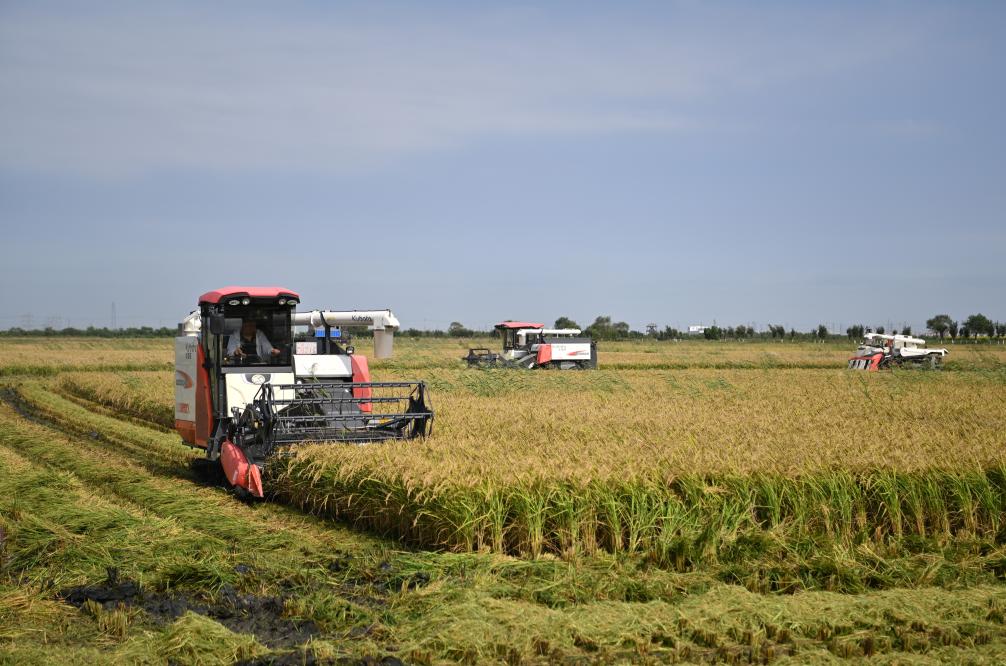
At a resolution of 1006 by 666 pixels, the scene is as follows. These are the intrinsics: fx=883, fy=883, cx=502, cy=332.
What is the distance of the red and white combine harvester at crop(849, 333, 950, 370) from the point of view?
41406 mm

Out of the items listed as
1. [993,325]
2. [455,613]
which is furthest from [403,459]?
[993,325]

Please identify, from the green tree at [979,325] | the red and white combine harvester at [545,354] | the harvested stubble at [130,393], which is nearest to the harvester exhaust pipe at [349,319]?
the harvested stubble at [130,393]

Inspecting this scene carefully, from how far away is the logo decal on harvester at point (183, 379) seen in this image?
1303cm

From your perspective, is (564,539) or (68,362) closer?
(564,539)

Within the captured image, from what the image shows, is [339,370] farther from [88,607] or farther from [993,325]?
[993,325]

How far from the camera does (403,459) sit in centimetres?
891

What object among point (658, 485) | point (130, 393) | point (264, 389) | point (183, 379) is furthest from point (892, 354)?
point (658, 485)

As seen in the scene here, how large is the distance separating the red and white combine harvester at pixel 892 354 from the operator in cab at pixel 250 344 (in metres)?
34.5

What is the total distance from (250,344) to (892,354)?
126 ft

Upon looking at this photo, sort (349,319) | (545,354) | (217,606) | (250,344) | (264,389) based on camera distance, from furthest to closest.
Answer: (545,354) < (349,319) < (250,344) < (264,389) < (217,606)

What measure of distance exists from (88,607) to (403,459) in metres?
3.30

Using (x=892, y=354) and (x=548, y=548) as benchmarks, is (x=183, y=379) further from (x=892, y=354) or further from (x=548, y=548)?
(x=892, y=354)

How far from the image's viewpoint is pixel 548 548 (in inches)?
309

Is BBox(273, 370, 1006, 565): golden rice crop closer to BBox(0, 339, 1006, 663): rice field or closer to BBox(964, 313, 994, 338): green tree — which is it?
BBox(0, 339, 1006, 663): rice field
